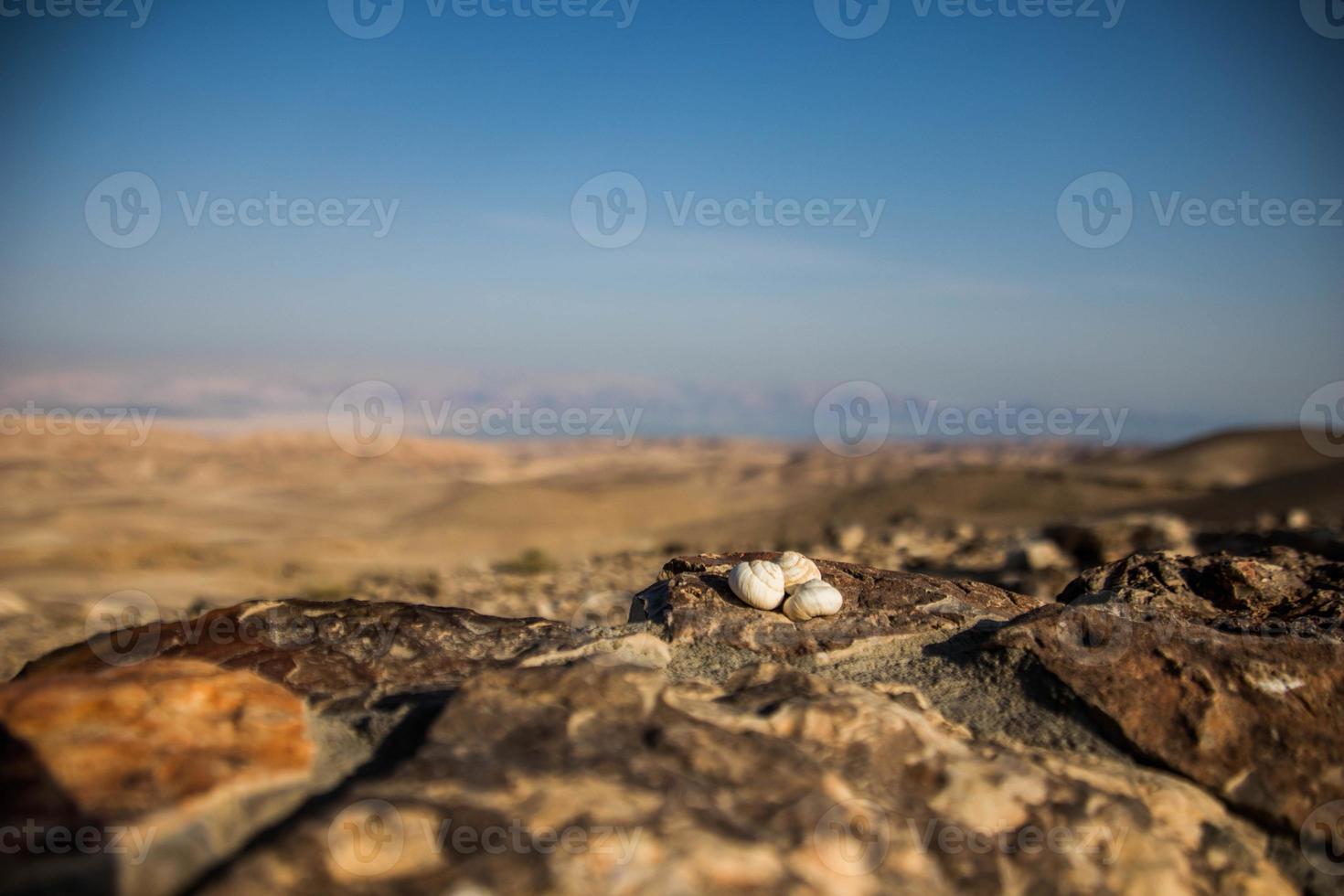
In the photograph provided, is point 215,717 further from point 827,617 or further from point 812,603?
point 827,617

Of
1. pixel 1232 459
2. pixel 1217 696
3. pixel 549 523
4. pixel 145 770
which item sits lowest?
pixel 549 523

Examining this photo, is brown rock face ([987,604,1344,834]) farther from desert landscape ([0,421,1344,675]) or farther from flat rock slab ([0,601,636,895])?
desert landscape ([0,421,1344,675])

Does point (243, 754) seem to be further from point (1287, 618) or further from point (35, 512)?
point (35, 512)

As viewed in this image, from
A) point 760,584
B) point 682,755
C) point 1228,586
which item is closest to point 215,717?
point 682,755

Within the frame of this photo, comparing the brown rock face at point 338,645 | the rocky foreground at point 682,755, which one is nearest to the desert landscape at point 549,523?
the brown rock face at point 338,645

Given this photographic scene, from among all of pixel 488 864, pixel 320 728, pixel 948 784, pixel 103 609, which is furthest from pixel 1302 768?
pixel 103 609

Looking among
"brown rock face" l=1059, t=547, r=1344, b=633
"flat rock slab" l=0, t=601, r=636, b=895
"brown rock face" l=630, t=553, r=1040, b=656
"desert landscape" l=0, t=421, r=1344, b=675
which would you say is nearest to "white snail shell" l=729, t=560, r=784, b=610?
"brown rock face" l=630, t=553, r=1040, b=656

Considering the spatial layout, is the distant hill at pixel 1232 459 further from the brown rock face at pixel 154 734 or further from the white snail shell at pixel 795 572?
the brown rock face at pixel 154 734

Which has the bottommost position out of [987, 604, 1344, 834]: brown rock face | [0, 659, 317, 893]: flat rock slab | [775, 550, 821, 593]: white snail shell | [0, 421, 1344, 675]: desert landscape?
[0, 421, 1344, 675]: desert landscape
